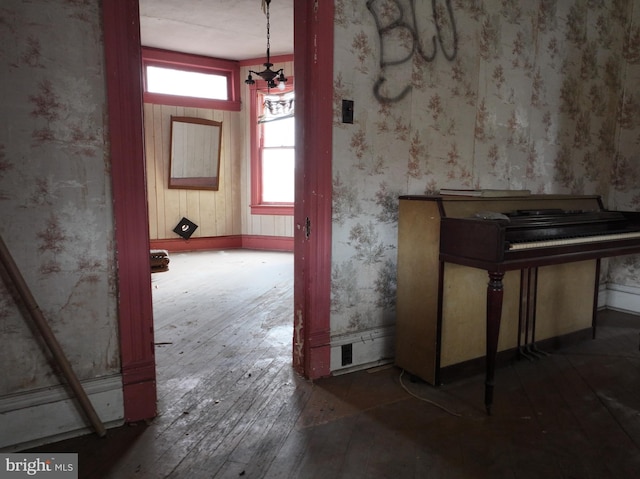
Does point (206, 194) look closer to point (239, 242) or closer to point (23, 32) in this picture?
point (239, 242)

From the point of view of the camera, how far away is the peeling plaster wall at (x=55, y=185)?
61.2 inches

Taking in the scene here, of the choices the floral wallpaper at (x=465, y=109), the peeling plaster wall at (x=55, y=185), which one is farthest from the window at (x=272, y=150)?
the peeling plaster wall at (x=55, y=185)

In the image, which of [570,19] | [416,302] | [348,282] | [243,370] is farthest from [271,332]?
[570,19]

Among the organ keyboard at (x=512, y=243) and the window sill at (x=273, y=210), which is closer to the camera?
the organ keyboard at (x=512, y=243)

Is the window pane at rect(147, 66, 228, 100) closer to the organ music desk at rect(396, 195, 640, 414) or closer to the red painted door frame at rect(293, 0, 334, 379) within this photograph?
the red painted door frame at rect(293, 0, 334, 379)

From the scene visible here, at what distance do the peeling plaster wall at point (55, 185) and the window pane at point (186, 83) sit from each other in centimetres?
509

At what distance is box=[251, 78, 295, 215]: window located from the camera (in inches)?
257

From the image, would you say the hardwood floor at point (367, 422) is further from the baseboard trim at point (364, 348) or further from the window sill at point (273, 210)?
the window sill at point (273, 210)

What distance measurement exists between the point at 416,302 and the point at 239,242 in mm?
5190

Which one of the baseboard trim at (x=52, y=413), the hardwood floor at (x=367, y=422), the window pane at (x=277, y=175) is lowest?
the hardwood floor at (x=367, y=422)

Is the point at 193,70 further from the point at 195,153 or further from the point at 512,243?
the point at 512,243

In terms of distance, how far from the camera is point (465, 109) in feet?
8.75

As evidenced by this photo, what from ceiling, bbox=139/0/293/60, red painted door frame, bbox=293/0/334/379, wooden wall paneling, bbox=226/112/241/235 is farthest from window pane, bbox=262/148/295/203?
red painted door frame, bbox=293/0/334/379

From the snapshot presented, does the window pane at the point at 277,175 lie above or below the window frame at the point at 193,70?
below
